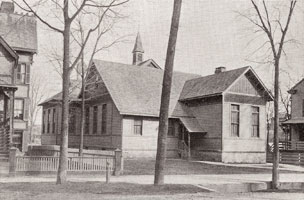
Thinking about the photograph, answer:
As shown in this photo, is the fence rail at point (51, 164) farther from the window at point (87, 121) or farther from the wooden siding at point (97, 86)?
the window at point (87, 121)

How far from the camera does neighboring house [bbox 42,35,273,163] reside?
103ft

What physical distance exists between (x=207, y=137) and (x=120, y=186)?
1933cm

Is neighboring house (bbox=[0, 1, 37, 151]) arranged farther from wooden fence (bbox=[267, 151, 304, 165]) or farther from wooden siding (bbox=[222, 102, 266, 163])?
wooden fence (bbox=[267, 151, 304, 165])

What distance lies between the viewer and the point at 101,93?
3462 centimetres

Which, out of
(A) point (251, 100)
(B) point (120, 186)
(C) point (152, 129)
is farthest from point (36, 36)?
(B) point (120, 186)

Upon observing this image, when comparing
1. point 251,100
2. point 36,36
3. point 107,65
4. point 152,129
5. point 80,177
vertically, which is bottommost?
point 80,177

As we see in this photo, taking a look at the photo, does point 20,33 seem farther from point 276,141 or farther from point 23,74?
point 276,141

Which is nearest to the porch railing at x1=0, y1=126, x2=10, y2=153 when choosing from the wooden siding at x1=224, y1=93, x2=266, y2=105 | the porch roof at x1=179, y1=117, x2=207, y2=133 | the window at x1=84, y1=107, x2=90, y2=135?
the window at x1=84, y1=107, x2=90, y2=135

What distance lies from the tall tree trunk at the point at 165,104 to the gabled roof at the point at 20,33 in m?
22.4

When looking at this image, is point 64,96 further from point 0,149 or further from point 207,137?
point 207,137

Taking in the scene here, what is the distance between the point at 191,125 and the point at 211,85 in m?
3.86

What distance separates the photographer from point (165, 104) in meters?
14.9

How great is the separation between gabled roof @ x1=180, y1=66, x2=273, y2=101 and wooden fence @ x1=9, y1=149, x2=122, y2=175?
46.9 ft

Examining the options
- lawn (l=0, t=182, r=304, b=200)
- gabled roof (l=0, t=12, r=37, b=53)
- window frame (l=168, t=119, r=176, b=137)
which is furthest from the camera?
window frame (l=168, t=119, r=176, b=137)
